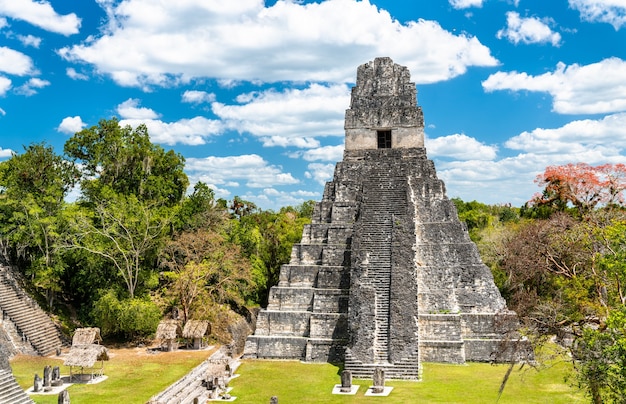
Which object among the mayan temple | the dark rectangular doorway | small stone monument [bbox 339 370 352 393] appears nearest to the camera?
small stone monument [bbox 339 370 352 393]

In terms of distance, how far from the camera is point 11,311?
2223 cm

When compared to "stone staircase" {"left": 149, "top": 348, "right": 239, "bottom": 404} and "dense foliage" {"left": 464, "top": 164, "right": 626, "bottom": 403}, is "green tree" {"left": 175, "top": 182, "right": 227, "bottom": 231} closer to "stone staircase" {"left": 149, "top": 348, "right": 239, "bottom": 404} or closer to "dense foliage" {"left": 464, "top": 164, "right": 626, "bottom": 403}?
Answer: "stone staircase" {"left": 149, "top": 348, "right": 239, "bottom": 404}

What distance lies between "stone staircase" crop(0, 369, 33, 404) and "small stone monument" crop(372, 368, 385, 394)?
9.35 metres

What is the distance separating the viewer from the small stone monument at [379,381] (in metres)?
16.9

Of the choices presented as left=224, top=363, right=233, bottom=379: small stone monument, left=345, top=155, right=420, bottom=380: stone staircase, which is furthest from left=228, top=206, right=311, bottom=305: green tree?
left=224, top=363, right=233, bottom=379: small stone monument

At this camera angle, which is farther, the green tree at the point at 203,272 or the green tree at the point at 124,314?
the green tree at the point at 203,272

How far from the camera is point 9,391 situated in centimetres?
1370

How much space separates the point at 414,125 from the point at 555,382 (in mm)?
13574

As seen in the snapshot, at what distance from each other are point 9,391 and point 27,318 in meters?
9.82

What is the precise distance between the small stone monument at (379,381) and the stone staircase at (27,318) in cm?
1243

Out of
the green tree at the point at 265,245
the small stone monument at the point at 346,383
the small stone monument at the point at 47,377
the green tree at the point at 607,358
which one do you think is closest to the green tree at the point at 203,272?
the green tree at the point at 265,245

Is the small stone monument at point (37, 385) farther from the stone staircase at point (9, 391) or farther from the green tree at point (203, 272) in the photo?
the green tree at point (203, 272)

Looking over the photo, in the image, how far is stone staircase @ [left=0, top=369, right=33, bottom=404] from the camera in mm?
13484

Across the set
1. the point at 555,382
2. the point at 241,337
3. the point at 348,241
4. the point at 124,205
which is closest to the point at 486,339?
the point at 555,382
